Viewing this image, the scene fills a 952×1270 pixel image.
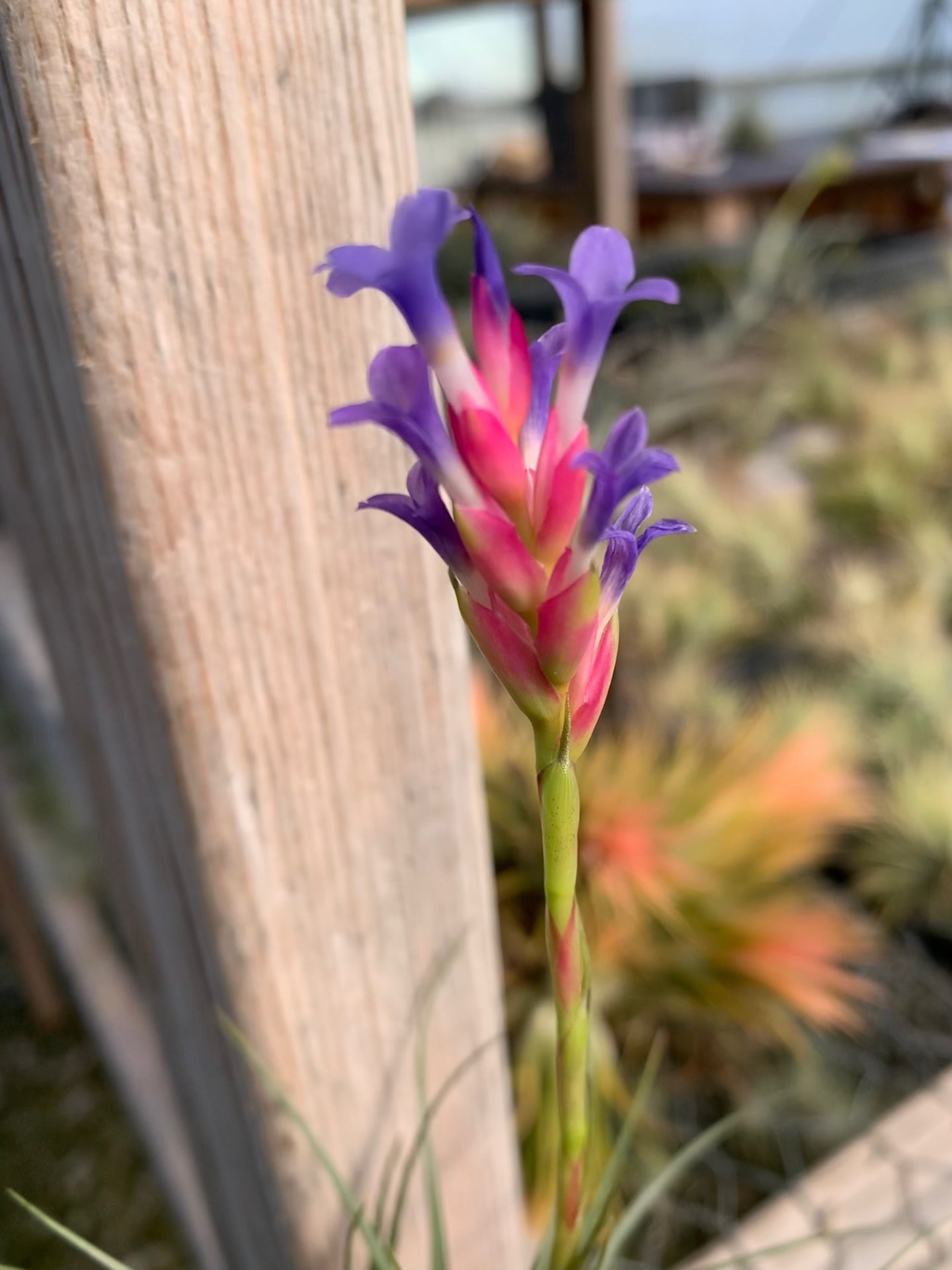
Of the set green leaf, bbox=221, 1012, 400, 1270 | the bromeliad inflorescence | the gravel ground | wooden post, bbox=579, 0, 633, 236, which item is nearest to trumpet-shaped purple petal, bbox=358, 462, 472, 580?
the bromeliad inflorescence

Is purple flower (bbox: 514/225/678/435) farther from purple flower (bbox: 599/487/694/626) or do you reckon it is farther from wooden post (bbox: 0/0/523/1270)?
wooden post (bbox: 0/0/523/1270)

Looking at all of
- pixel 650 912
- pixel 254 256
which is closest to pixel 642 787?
pixel 650 912

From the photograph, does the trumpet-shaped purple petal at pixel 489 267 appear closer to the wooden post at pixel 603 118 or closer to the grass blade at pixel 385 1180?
the grass blade at pixel 385 1180

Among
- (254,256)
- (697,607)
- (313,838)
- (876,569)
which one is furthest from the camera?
(876,569)

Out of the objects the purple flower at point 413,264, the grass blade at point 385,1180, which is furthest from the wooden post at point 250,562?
the purple flower at point 413,264

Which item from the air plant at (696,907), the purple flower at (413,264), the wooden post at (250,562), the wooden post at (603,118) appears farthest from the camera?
the wooden post at (603,118)

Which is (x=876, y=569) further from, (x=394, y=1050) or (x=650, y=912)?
(x=394, y=1050)

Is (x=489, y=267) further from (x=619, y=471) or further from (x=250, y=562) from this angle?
(x=250, y=562)
